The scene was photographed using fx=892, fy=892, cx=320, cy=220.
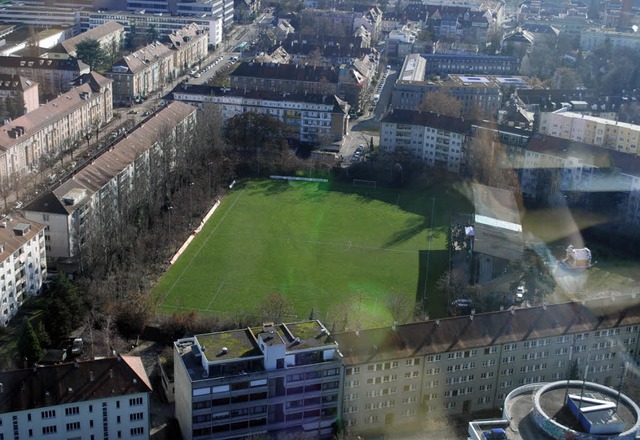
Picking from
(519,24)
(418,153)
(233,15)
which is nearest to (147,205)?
(418,153)

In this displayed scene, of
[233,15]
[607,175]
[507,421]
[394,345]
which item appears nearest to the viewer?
[507,421]

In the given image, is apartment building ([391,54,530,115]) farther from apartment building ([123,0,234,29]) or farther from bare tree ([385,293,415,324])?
bare tree ([385,293,415,324])

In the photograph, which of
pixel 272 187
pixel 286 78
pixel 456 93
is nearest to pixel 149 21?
pixel 286 78

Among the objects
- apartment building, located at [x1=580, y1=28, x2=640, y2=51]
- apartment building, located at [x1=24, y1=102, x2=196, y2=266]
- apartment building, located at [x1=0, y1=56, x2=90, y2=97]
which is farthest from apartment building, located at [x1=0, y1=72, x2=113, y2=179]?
apartment building, located at [x1=580, y1=28, x2=640, y2=51]

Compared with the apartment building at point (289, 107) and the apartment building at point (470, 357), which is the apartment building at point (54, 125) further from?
the apartment building at point (470, 357)

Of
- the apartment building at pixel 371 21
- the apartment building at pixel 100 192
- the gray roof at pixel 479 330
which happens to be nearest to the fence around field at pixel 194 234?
the apartment building at pixel 100 192

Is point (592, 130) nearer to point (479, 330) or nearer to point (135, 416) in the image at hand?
point (479, 330)

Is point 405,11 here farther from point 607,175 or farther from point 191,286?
point 191,286
